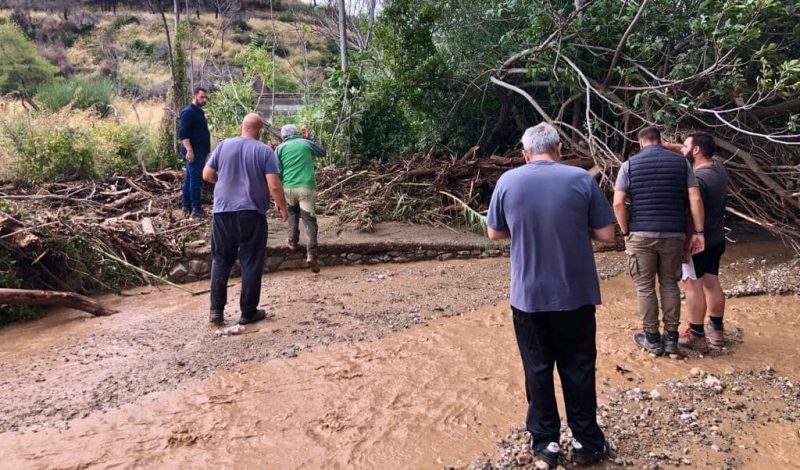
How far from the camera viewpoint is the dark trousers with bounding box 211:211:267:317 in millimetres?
4805

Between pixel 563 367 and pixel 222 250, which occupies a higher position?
pixel 222 250

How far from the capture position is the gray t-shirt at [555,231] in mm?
2576

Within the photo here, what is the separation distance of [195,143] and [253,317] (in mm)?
3564

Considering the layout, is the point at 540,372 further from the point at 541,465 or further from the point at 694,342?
the point at 694,342

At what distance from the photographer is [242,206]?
477 cm

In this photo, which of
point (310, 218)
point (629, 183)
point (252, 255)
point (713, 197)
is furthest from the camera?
point (310, 218)

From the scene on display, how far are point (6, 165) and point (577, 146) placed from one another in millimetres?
9724

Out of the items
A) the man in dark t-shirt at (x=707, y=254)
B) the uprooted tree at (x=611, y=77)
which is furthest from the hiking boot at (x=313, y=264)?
the man in dark t-shirt at (x=707, y=254)

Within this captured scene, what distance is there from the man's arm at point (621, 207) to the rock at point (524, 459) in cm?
191

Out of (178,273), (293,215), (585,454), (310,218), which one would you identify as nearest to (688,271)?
(585,454)

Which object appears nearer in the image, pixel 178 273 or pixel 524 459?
pixel 524 459

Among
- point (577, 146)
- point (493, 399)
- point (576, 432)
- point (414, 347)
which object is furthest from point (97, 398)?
point (577, 146)

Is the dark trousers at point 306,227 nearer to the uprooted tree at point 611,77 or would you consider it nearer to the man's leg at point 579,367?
the uprooted tree at point 611,77

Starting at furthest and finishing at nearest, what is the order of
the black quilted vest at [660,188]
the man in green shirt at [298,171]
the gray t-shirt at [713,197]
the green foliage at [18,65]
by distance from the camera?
the green foliage at [18,65], the man in green shirt at [298,171], the gray t-shirt at [713,197], the black quilted vest at [660,188]
